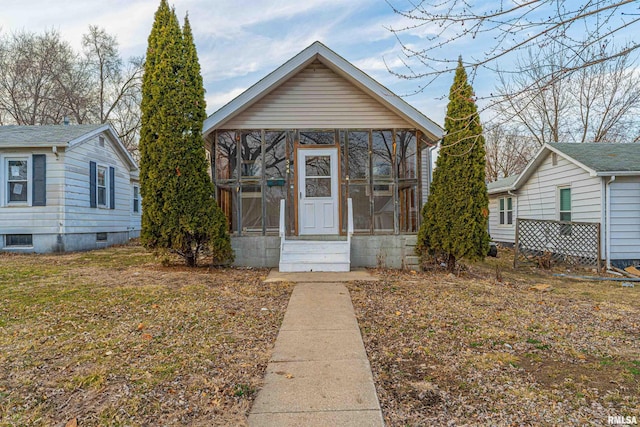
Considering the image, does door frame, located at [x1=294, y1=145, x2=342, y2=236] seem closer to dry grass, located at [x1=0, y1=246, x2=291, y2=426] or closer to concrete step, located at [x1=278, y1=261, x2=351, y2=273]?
concrete step, located at [x1=278, y1=261, x2=351, y2=273]

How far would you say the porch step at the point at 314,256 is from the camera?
26.6ft

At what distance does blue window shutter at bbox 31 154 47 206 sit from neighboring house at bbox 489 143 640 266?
603 inches

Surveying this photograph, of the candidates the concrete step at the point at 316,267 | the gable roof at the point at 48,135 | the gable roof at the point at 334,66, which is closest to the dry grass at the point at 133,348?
the concrete step at the point at 316,267

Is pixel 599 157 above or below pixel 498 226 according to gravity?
above

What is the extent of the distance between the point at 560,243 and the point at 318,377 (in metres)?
10.3

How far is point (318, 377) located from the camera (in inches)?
120

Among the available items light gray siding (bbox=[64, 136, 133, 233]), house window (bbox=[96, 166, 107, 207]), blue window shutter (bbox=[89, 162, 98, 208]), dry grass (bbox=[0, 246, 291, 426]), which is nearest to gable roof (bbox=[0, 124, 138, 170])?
light gray siding (bbox=[64, 136, 133, 233])

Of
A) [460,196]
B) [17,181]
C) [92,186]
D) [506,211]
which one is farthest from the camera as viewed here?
[506,211]

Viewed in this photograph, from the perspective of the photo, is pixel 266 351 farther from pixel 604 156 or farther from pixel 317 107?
pixel 604 156

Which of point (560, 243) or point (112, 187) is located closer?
point (560, 243)

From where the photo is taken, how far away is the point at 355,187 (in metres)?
9.20

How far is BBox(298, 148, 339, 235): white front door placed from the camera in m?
9.19

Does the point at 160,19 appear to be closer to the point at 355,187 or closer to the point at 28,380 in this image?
the point at 355,187

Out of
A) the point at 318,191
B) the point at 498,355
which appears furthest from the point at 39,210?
the point at 498,355
